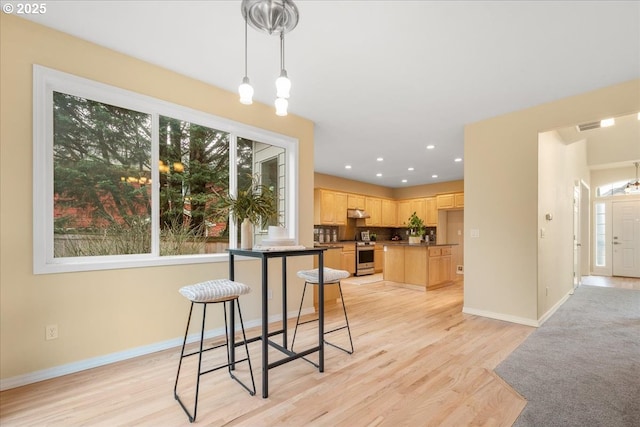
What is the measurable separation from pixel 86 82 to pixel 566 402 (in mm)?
4369

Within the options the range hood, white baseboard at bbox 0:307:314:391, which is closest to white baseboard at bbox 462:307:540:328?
white baseboard at bbox 0:307:314:391

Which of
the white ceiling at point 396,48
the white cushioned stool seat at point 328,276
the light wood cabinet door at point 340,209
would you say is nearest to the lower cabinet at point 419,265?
the light wood cabinet door at point 340,209

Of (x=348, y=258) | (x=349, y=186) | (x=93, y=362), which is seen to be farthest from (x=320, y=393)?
(x=349, y=186)

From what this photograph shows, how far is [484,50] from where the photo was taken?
2605mm

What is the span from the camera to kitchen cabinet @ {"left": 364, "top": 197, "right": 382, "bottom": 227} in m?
8.84

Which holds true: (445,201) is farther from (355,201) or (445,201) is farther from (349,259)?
(349,259)

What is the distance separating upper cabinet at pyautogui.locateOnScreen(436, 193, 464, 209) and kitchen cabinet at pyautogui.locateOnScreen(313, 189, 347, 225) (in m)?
2.80

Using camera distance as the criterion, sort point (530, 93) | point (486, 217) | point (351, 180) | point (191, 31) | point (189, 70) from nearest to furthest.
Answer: point (191, 31) < point (189, 70) < point (530, 93) < point (486, 217) < point (351, 180)

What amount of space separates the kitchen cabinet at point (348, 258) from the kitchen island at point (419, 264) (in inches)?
48.4

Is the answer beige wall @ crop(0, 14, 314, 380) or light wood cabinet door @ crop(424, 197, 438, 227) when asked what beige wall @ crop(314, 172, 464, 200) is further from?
beige wall @ crop(0, 14, 314, 380)

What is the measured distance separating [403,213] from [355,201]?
2.12 meters

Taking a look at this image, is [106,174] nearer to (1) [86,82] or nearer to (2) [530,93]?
(1) [86,82]

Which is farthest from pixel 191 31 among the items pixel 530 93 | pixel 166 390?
pixel 530 93

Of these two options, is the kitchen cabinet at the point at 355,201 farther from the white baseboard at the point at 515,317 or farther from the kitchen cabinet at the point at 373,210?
the white baseboard at the point at 515,317
